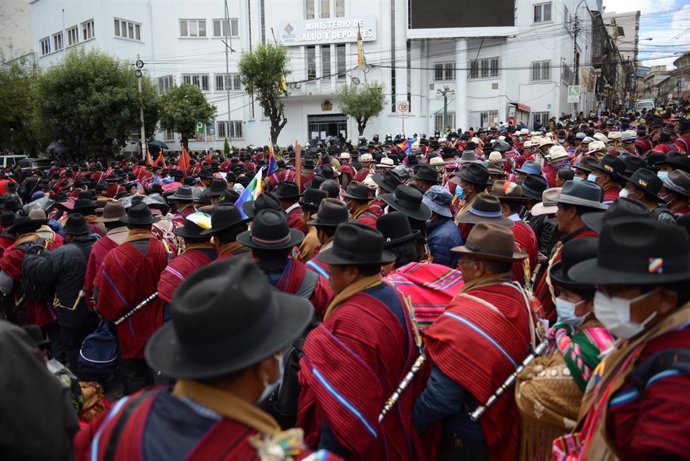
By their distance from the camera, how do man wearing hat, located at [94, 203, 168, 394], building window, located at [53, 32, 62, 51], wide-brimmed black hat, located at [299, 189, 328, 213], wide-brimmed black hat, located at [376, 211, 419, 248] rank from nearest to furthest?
wide-brimmed black hat, located at [376, 211, 419, 248], man wearing hat, located at [94, 203, 168, 394], wide-brimmed black hat, located at [299, 189, 328, 213], building window, located at [53, 32, 62, 51]

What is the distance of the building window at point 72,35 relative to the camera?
46938 millimetres

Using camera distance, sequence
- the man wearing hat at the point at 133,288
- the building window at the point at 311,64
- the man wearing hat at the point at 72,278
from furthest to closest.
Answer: the building window at the point at 311,64
the man wearing hat at the point at 72,278
the man wearing hat at the point at 133,288

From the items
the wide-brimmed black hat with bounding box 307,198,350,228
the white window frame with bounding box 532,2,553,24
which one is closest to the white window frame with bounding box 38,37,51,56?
the white window frame with bounding box 532,2,553,24

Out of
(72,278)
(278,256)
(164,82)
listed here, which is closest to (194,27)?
(164,82)

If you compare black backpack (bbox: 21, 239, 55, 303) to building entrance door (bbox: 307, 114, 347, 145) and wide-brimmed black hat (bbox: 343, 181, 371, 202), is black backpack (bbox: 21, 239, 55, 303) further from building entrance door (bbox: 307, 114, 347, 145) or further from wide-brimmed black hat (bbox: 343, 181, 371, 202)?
building entrance door (bbox: 307, 114, 347, 145)

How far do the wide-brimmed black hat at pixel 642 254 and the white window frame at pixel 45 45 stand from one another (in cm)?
A: 5750

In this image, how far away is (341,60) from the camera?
47719mm

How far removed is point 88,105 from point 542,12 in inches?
1359

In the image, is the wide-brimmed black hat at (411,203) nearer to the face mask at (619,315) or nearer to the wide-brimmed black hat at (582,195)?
the wide-brimmed black hat at (582,195)

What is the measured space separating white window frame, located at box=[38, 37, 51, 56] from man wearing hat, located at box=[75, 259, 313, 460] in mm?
57154

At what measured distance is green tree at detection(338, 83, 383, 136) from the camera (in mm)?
43794

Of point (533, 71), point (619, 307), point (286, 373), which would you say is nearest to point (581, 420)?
point (619, 307)

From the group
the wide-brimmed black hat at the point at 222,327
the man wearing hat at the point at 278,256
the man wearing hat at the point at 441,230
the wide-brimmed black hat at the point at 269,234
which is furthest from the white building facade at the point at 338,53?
the wide-brimmed black hat at the point at 222,327

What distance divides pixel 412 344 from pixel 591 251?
3.79 feet
